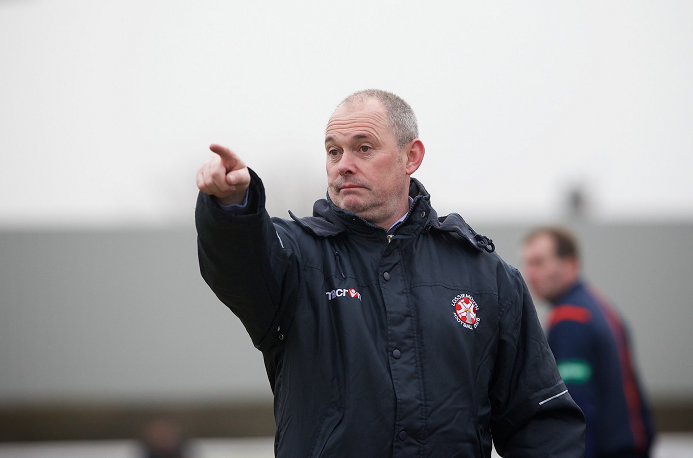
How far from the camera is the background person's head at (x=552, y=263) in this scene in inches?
177

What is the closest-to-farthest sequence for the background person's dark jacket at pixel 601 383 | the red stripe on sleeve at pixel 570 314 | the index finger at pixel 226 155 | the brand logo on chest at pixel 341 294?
the index finger at pixel 226 155
the brand logo on chest at pixel 341 294
the background person's dark jacket at pixel 601 383
the red stripe on sleeve at pixel 570 314

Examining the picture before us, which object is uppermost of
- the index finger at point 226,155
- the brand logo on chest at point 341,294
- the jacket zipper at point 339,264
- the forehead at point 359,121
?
the forehead at point 359,121

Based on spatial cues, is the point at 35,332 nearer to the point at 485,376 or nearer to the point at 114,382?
the point at 114,382

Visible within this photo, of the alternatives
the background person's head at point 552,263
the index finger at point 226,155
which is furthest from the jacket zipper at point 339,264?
the background person's head at point 552,263

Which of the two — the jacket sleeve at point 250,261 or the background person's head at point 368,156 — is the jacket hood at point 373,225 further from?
the jacket sleeve at point 250,261

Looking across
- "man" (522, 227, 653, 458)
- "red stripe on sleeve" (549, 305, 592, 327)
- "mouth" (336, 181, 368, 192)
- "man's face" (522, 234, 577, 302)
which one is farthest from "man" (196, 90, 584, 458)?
"man's face" (522, 234, 577, 302)

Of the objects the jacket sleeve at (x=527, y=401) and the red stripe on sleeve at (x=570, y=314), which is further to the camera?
the red stripe on sleeve at (x=570, y=314)

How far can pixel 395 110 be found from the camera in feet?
8.31

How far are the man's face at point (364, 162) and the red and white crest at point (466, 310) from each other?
39cm

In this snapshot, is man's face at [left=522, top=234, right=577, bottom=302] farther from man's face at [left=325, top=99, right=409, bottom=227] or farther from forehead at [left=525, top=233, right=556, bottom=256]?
man's face at [left=325, top=99, right=409, bottom=227]

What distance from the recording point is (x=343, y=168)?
2404 millimetres

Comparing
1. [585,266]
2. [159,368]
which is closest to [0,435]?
[159,368]

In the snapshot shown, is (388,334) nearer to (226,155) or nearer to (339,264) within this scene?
(339,264)

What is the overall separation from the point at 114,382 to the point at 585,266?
9.08 m
